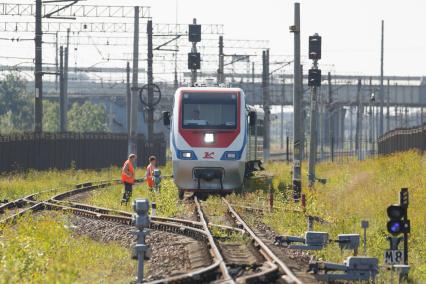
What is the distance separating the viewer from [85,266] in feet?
48.8

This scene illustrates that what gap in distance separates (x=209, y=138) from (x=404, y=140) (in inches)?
973

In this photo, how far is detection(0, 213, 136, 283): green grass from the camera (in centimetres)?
1256

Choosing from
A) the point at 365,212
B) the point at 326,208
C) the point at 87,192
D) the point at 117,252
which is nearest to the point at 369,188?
the point at 326,208

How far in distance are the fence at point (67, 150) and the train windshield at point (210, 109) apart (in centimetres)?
1446

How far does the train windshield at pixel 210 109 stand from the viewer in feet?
94.3

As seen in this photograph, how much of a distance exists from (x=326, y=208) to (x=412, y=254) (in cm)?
820

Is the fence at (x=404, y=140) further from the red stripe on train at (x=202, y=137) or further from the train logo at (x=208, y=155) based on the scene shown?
the train logo at (x=208, y=155)

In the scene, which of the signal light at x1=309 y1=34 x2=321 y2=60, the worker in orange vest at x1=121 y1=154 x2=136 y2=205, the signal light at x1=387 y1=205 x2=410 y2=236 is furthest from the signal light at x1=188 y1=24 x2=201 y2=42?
the signal light at x1=387 y1=205 x2=410 y2=236

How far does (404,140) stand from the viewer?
169 ft

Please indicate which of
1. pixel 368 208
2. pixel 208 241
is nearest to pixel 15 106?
pixel 368 208

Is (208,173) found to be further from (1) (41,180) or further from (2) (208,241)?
(1) (41,180)

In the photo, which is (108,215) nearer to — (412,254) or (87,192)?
(412,254)

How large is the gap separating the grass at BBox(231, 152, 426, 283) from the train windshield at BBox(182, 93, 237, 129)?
7.74ft

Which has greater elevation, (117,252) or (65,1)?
(65,1)
